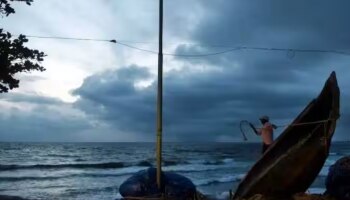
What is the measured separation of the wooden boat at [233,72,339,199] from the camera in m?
9.70

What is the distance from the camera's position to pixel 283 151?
10.5 m

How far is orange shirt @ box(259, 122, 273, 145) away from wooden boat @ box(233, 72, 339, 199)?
0.40 m

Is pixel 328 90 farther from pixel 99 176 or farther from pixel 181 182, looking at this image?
pixel 99 176

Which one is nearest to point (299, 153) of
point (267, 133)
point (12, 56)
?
point (267, 133)

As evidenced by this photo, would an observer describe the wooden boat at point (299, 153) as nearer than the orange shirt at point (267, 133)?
Yes

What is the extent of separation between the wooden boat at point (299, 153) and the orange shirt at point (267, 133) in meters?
0.40

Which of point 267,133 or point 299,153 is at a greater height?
point 267,133

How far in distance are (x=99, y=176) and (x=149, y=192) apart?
1031 inches

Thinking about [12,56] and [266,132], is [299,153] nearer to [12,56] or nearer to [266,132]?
[266,132]

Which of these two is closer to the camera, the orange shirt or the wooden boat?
the wooden boat

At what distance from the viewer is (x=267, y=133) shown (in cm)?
1120

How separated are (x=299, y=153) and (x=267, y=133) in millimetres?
1392

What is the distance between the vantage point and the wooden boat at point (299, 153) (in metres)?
9.70

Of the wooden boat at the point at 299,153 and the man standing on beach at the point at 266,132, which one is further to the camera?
the man standing on beach at the point at 266,132
